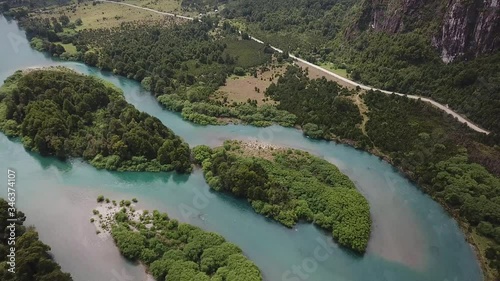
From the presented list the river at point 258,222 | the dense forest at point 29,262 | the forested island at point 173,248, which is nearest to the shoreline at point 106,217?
the forested island at point 173,248

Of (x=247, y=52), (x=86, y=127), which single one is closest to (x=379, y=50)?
(x=247, y=52)

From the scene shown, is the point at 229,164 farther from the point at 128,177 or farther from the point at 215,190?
the point at 128,177

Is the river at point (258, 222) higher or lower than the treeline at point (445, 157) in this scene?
lower

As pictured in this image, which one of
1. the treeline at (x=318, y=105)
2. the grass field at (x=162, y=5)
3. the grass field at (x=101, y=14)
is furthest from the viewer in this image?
the grass field at (x=162, y=5)

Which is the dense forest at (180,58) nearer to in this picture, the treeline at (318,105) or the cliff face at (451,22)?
the treeline at (318,105)

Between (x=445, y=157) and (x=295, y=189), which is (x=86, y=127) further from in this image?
(x=445, y=157)

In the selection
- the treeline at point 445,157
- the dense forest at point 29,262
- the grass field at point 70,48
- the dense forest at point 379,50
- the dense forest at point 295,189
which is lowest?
the grass field at point 70,48
